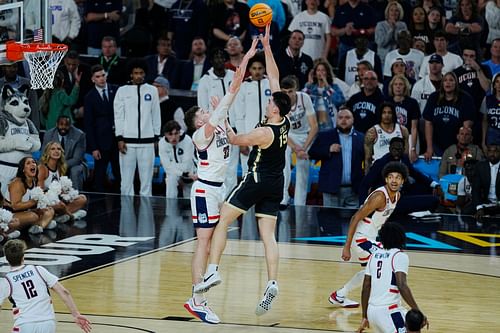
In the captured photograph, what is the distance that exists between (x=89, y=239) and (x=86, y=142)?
4203mm

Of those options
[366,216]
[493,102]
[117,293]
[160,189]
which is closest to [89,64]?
[160,189]

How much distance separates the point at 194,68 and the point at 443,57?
415cm

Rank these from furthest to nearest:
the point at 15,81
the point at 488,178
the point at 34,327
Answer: the point at 15,81 < the point at 488,178 < the point at 34,327

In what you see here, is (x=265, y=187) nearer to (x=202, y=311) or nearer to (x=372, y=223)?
(x=372, y=223)

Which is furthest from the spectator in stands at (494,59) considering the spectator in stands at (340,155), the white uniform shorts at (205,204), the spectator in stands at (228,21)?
the white uniform shorts at (205,204)

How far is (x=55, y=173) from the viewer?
54.6ft

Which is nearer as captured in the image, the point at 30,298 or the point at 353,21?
the point at 30,298

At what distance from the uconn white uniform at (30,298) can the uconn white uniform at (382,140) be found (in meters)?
8.85

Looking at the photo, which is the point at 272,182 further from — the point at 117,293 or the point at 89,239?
the point at 89,239

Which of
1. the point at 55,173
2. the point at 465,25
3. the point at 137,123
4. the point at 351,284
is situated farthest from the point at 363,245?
the point at 465,25

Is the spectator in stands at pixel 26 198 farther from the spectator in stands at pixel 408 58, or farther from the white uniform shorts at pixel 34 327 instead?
the spectator in stands at pixel 408 58

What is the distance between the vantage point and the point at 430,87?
1905 centimetres

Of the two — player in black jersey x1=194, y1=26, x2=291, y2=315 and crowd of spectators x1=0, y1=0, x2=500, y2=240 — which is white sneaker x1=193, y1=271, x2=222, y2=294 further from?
crowd of spectators x1=0, y1=0, x2=500, y2=240

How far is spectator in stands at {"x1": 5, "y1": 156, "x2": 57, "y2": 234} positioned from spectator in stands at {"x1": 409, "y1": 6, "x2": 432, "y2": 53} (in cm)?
736
